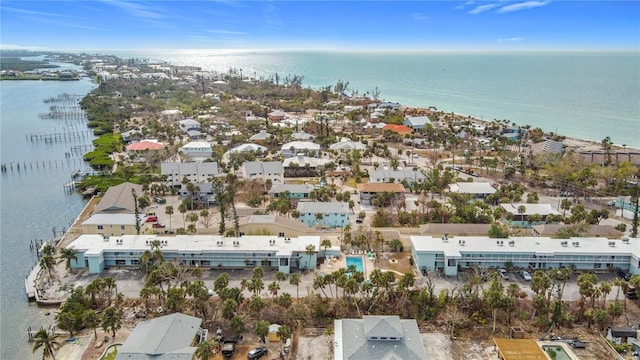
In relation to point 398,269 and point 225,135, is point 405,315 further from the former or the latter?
point 225,135

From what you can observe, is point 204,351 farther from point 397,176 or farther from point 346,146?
point 346,146

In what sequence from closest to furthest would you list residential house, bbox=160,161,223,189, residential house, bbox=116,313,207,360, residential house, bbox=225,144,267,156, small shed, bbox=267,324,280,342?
residential house, bbox=116,313,207,360, small shed, bbox=267,324,280,342, residential house, bbox=160,161,223,189, residential house, bbox=225,144,267,156

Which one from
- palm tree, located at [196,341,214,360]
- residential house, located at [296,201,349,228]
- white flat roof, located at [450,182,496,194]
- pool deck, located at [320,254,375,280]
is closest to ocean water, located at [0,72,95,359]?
palm tree, located at [196,341,214,360]

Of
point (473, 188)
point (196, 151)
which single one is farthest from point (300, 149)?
point (473, 188)

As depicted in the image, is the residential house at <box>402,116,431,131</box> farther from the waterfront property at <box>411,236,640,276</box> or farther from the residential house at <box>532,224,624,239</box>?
the waterfront property at <box>411,236,640,276</box>

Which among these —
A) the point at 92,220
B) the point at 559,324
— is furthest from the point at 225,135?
the point at 559,324

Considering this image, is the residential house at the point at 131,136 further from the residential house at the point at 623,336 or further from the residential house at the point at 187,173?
the residential house at the point at 623,336
